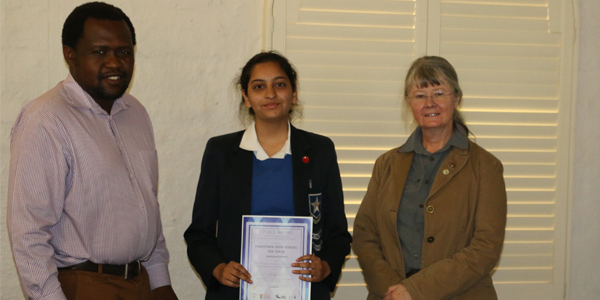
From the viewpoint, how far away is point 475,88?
12.0 ft

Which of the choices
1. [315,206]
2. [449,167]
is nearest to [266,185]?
[315,206]

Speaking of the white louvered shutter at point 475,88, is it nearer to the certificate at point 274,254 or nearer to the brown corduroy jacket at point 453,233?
the brown corduroy jacket at point 453,233

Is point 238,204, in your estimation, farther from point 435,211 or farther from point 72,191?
point 435,211

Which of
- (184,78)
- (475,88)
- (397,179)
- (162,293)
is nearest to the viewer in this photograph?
(162,293)

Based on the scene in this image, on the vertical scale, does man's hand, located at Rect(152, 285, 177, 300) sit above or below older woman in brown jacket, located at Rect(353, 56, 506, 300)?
below

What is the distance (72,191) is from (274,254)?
0.85 meters

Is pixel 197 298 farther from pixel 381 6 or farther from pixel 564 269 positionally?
pixel 564 269

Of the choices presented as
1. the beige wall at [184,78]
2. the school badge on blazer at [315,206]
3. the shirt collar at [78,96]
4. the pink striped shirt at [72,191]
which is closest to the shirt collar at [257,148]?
the school badge on blazer at [315,206]

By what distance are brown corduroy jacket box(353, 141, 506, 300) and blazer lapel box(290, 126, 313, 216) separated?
1.27 ft

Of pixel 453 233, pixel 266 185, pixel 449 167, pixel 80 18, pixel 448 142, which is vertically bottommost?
pixel 453 233

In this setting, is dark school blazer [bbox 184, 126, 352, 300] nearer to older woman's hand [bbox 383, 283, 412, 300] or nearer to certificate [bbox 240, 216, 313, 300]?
certificate [bbox 240, 216, 313, 300]

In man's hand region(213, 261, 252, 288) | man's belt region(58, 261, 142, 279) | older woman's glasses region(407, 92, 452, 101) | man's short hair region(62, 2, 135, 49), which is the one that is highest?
man's short hair region(62, 2, 135, 49)

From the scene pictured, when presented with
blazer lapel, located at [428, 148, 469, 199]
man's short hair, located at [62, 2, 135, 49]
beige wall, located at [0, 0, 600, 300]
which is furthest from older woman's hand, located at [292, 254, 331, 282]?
beige wall, located at [0, 0, 600, 300]

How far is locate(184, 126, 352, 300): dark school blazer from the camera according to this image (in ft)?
7.93
